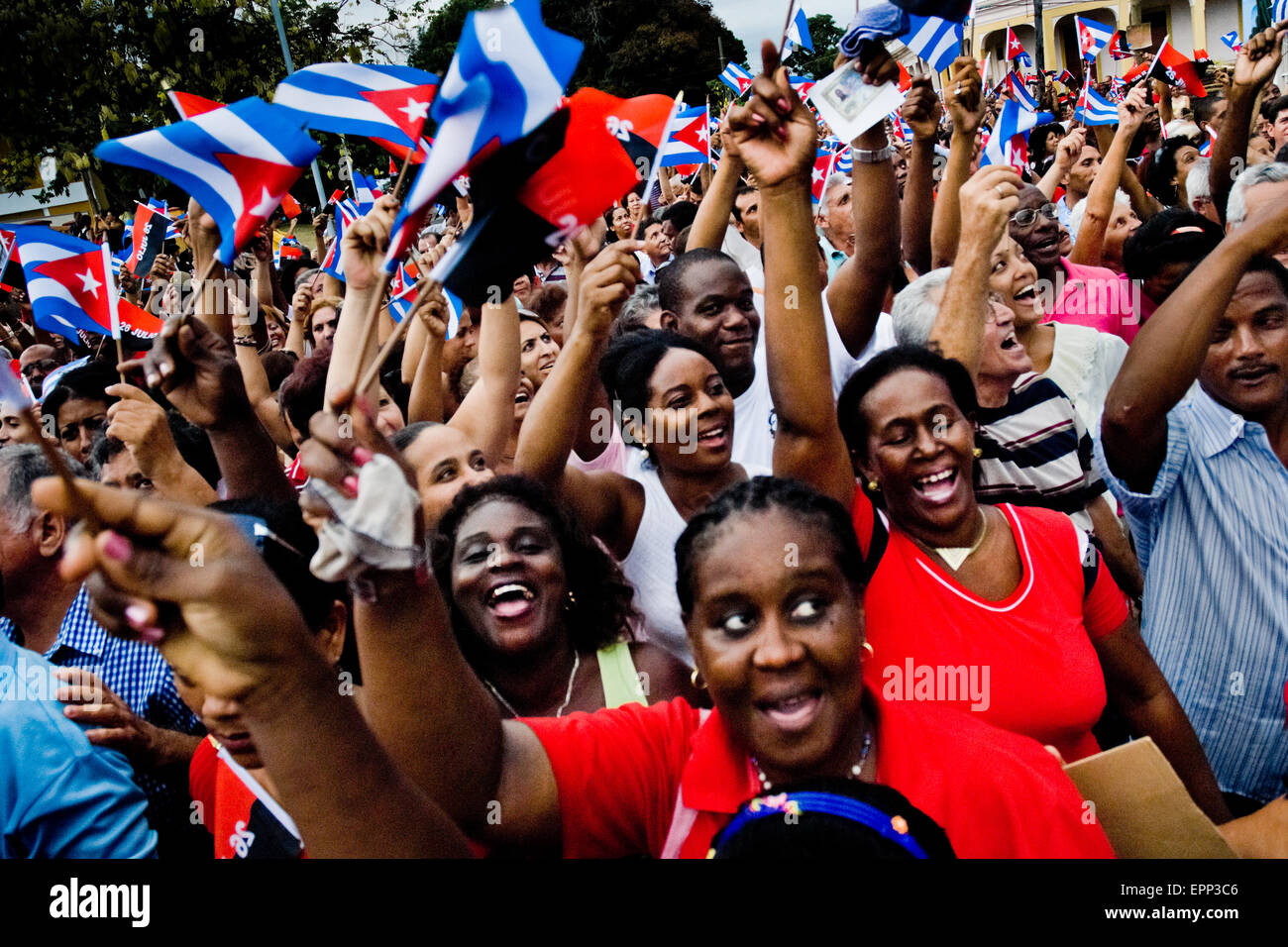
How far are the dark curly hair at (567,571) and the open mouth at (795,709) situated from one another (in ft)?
2.51

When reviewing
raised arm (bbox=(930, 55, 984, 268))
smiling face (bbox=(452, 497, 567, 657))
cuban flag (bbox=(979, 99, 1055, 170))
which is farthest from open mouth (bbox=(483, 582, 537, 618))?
cuban flag (bbox=(979, 99, 1055, 170))

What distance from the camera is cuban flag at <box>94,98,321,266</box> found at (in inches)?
102

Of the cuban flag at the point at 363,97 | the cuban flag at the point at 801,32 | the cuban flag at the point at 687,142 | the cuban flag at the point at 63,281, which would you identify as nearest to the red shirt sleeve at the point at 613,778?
the cuban flag at the point at 363,97

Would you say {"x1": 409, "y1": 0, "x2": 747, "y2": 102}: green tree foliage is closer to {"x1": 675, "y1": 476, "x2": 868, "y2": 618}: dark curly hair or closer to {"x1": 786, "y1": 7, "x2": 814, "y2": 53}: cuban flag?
{"x1": 786, "y1": 7, "x2": 814, "y2": 53}: cuban flag

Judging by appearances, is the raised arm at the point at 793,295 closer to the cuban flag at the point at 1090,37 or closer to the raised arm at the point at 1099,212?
the raised arm at the point at 1099,212

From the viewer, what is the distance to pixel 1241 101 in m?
5.35

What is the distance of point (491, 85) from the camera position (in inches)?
71.0

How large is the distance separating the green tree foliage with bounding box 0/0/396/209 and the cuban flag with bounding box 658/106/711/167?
21.8ft

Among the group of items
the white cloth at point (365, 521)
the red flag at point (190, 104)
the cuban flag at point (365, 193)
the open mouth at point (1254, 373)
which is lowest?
the white cloth at point (365, 521)

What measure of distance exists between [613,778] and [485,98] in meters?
1.15

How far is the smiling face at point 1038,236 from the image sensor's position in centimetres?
461

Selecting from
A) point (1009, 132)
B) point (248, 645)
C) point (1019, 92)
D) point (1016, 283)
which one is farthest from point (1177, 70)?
point (248, 645)
